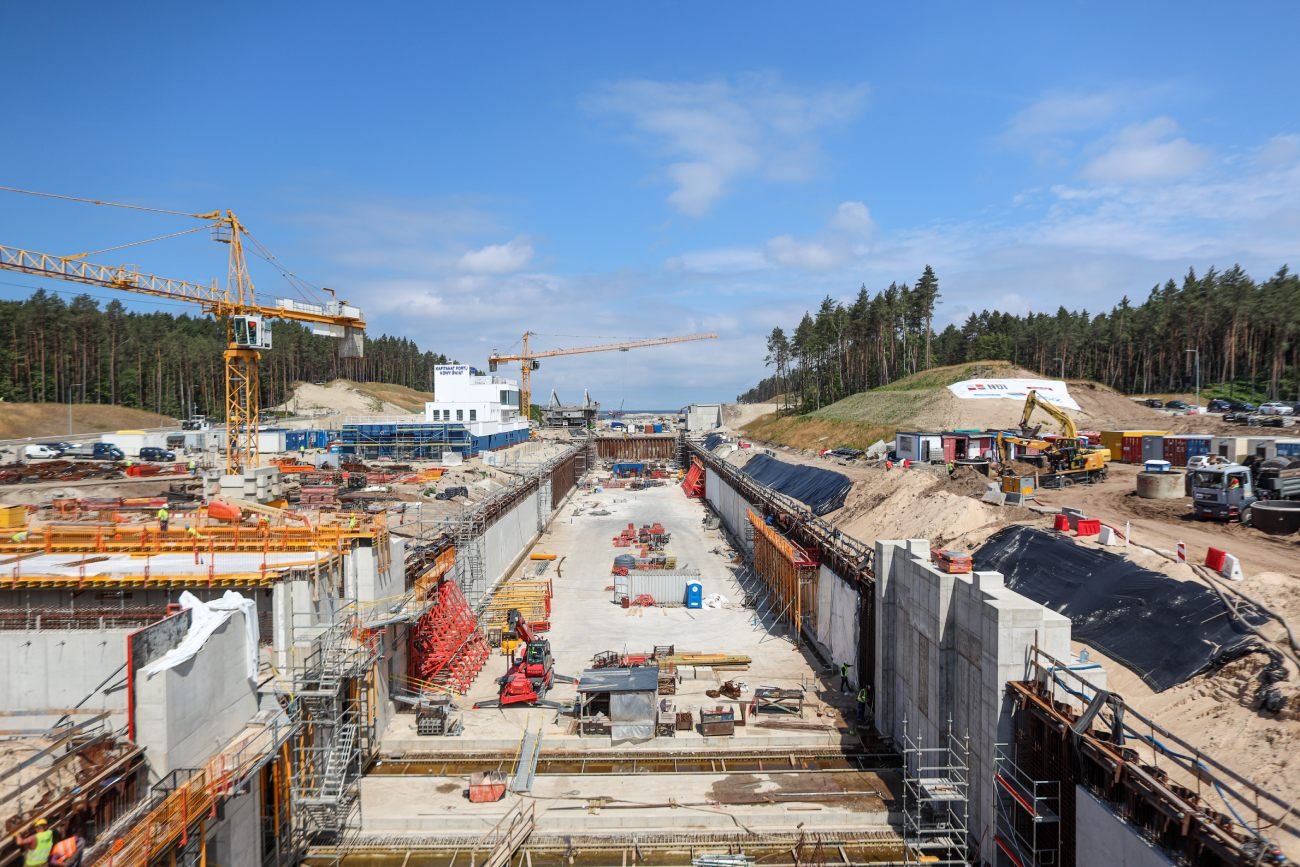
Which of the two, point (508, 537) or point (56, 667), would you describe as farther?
point (508, 537)

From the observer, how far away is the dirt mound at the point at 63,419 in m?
84.1

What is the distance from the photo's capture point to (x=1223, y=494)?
91.6 ft

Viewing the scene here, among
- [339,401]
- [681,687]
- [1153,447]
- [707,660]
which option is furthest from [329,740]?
Result: [339,401]

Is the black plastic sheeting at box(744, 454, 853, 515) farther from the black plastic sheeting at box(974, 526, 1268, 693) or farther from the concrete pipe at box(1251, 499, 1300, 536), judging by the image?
the black plastic sheeting at box(974, 526, 1268, 693)

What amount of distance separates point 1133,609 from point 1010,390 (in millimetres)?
61500

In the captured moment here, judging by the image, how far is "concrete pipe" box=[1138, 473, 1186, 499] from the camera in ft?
110

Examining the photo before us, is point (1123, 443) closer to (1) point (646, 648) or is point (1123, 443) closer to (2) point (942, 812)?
(1) point (646, 648)

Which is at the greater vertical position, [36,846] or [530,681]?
[36,846]

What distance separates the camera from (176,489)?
46.4 m

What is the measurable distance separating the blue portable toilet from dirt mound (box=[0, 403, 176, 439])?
270 feet

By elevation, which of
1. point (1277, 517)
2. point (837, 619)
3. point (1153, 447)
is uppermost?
point (1153, 447)

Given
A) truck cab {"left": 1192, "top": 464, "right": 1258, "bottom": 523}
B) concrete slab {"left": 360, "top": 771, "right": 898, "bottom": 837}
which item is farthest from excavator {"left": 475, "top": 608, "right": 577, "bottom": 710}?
truck cab {"left": 1192, "top": 464, "right": 1258, "bottom": 523}

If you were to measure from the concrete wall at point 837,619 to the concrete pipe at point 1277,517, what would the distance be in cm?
1478

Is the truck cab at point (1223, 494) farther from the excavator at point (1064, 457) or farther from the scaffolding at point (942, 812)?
the scaffolding at point (942, 812)
